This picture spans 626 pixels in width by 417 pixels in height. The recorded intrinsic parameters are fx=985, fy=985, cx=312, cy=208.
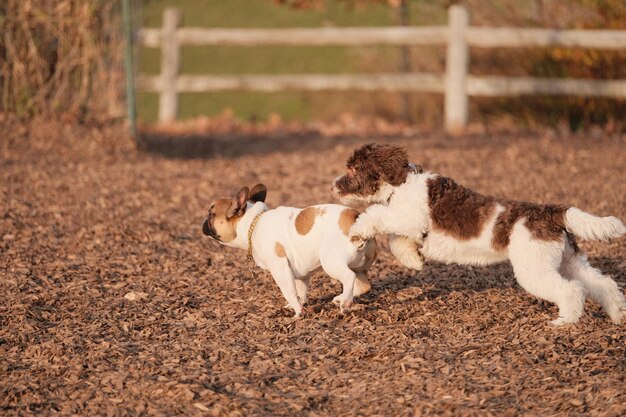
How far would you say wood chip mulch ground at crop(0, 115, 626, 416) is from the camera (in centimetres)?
516

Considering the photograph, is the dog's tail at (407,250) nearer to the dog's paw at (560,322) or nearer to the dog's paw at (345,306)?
the dog's paw at (345,306)

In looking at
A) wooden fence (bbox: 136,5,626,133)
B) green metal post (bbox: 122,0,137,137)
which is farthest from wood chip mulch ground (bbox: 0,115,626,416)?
wooden fence (bbox: 136,5,626,133)

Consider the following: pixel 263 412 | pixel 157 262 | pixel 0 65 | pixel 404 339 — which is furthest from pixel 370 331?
pixel 0 65

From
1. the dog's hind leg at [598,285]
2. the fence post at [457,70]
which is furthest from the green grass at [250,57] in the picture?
the dog's hind leg at [598,285]

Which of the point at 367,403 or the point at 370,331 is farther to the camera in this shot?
the point at 370,331

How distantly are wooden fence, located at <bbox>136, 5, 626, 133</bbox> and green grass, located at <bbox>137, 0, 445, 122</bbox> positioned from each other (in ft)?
19.6

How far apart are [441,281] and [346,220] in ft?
4.64

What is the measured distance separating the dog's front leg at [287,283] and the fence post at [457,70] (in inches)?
377

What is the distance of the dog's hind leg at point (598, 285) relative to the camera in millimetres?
6125

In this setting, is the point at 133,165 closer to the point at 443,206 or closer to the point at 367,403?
the point at 443,206

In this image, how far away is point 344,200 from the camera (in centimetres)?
662

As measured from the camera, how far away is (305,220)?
21.2 feet

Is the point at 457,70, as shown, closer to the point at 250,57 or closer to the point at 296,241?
the point at 296,241

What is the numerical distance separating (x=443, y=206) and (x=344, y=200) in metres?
0.72
